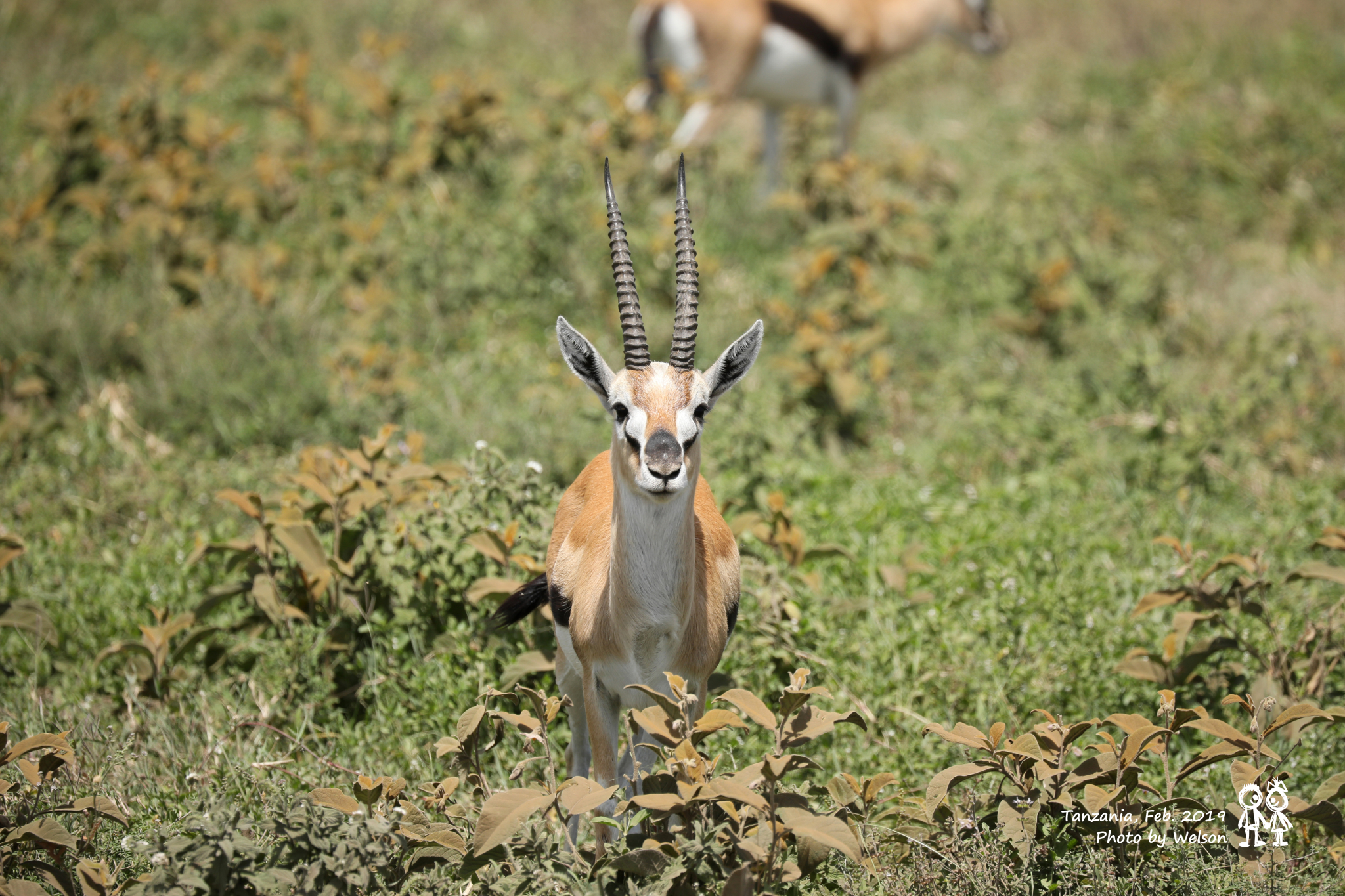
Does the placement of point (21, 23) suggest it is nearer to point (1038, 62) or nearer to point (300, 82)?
point (300, 82)

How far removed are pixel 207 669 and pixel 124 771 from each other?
627 millimetres

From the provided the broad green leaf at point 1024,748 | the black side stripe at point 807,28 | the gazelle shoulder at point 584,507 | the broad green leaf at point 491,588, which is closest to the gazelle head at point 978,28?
the black side stripe at point 807,28

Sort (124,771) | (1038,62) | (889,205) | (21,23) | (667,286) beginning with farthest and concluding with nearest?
1. (1038,62)
2. (21,23)
3. (889,205)
4. (667,286)
5. (124,771)

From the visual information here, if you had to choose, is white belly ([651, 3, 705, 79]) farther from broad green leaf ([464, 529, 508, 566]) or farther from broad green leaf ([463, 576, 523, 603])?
broad green leaf ([463, 576, 523, 603])

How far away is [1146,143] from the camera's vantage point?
8984 mm

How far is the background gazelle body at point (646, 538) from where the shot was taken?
108 inches

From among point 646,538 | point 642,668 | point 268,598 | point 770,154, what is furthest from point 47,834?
point 770,154

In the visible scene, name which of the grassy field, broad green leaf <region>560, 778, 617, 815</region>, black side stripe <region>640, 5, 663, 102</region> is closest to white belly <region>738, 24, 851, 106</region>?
the grassy field

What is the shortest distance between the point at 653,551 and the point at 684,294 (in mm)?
659

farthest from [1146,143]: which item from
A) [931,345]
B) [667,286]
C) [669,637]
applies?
[669,637]

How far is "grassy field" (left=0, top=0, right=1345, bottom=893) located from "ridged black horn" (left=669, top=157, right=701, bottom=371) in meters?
1.13

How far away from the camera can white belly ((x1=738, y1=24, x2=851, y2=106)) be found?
873cm

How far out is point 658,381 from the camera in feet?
9.14

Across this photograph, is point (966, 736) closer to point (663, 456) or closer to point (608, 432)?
point (663, 456)
